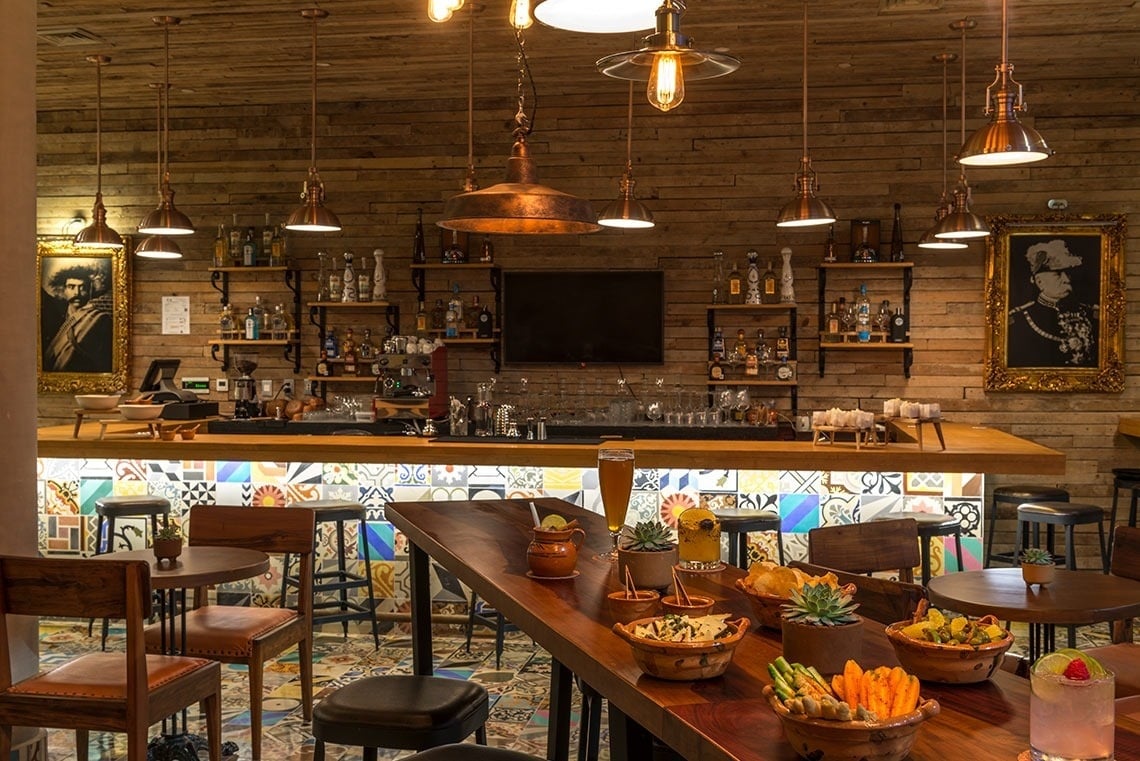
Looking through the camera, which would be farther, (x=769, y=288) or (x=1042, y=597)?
(x=769, y=288)

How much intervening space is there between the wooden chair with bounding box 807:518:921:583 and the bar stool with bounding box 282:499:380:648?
290 cm

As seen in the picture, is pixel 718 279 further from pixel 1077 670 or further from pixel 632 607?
pixel 1077 670

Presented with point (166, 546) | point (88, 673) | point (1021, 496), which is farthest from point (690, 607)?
point (1021, 496)

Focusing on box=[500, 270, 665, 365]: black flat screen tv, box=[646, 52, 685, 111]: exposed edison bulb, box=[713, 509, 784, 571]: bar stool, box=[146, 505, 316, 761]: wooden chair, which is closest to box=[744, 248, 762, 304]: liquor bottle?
box=[500, 270, 665, 365]: black flat screen tv

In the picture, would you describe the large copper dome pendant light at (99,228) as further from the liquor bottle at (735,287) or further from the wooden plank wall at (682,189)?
the liquor bottle at (735,287)

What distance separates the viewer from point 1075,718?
1335mm

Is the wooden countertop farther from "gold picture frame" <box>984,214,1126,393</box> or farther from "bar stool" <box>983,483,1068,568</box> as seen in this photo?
"gold picture frame" <box>984,214,1126,393</box>

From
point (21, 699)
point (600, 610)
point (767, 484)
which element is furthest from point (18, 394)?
point (767, 484)

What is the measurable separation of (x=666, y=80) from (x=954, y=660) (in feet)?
5.16

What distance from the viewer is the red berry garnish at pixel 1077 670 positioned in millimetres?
1347

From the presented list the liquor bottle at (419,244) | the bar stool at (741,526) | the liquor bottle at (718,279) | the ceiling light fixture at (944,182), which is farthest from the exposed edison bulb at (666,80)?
the liquor bottle at (419,244)

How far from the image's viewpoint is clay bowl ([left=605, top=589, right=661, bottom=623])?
205 cm

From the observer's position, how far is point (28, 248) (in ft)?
13.1

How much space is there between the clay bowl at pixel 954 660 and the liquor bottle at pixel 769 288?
22.2 ft
